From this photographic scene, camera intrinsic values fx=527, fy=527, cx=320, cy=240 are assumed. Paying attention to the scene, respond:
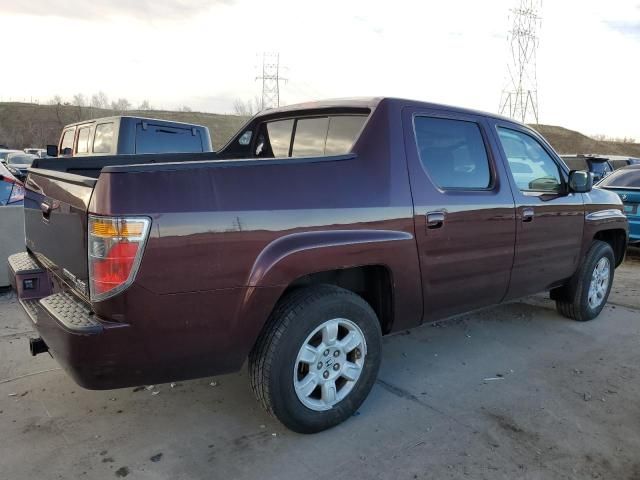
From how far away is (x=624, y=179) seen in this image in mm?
9273

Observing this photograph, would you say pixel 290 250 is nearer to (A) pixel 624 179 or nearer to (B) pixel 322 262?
(B) pixel 322 262

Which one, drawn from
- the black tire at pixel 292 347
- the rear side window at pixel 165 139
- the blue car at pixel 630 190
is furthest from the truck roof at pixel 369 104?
the blue car at pixel 630 190

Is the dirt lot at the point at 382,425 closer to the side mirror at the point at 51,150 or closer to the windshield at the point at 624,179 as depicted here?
the windshield at the point at 624,179

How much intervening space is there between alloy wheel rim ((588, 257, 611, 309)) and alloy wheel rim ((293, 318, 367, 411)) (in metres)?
3.15

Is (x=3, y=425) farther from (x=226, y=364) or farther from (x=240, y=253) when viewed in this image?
(x=240, y=253)

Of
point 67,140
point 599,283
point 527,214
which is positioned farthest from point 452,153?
point 67,140

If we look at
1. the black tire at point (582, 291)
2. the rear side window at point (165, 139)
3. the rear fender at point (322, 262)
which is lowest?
the black tire at point (582, 291)

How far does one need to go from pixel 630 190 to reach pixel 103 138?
8.70 m

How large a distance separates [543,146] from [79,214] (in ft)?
12.7

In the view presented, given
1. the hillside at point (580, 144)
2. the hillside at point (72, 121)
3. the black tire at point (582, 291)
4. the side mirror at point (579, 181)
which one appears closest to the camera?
the side mirror at point (579, 181)

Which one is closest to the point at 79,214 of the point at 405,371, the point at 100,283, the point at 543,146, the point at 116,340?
the point at 100,283

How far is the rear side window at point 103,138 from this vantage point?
827 centimetres

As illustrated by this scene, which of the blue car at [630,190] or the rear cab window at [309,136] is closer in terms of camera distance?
the rear cab window at [309,136]

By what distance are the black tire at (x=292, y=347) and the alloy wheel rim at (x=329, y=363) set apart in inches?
1.6
